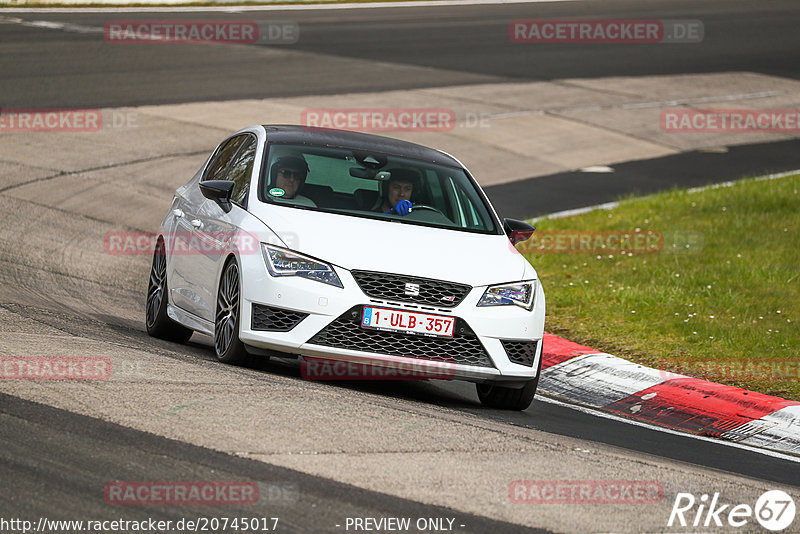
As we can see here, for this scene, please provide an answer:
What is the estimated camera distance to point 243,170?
9.21m

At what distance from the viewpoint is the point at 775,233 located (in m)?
14.6

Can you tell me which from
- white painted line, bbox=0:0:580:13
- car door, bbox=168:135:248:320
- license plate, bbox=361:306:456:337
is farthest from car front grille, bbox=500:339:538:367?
white painted line, bbox=0:0:580:13

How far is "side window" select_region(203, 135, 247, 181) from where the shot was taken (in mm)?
9766

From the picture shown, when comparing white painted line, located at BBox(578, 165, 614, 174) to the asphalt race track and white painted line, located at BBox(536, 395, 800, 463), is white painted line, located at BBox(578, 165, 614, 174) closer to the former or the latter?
Result: the asphalt race track

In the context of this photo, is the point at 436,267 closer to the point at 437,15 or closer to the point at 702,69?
the point at 702,69

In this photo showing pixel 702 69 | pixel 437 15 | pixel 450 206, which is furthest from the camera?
pixel 437 15

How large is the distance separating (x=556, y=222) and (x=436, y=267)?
26.2ft

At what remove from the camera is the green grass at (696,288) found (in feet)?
33.3

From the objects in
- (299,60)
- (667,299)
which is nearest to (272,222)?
(667,299)

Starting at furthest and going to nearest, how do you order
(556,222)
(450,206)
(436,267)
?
(556,222), (450,206), (436,267)

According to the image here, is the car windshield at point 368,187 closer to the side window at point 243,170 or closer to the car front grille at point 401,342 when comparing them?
the side window at point 243,170

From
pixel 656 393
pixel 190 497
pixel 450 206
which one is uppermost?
pixel 450 206

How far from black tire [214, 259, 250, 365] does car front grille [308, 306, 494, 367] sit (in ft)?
1.86

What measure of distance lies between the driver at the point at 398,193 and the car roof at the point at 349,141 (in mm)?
308
